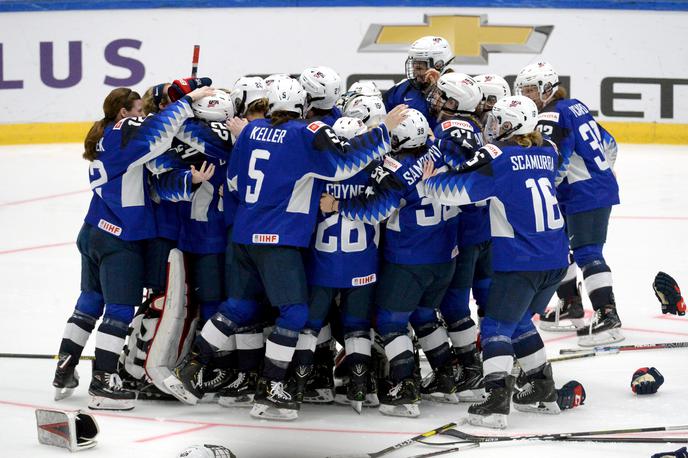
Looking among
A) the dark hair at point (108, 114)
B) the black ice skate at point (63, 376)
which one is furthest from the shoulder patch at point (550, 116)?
the black ice skate at point (63, 376)

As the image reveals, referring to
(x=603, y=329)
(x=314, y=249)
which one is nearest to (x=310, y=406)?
(x=314, y=249)

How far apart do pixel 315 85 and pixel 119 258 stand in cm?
134

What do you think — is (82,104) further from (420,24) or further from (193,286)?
(193,286)

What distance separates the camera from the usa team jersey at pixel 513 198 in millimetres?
6203

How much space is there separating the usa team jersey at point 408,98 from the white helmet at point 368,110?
1.00 metres

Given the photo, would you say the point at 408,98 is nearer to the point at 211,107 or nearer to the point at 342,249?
the point at 211,107

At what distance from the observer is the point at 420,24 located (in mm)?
14711

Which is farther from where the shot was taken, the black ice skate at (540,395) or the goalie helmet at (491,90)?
the goalie helmet at (491,90)

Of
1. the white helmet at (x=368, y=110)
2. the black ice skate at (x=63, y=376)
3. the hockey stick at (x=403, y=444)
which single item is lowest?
the hockey stick at (x=403, y=444)

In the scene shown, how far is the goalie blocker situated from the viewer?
5.80m

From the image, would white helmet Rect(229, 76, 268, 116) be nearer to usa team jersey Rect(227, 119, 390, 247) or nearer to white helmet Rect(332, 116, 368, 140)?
usa team jersey Rect(227, 119, 390, 247)

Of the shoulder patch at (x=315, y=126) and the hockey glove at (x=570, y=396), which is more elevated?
the shoulder patch at (x=315, y=126)

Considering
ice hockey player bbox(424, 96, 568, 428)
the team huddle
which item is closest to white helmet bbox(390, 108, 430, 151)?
the team huddle

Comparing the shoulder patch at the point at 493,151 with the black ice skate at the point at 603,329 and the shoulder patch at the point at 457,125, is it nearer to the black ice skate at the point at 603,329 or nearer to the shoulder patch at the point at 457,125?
the shoulder patch at the point at 457,125
